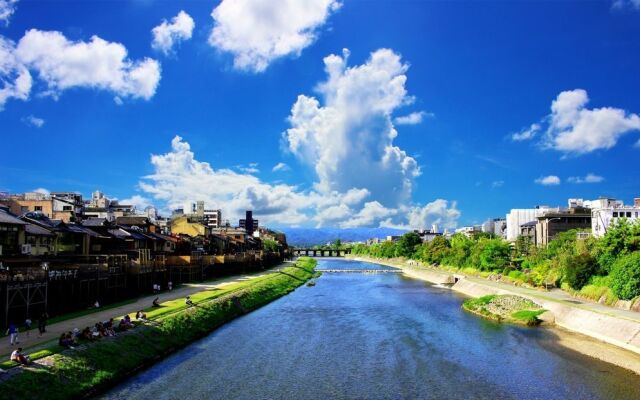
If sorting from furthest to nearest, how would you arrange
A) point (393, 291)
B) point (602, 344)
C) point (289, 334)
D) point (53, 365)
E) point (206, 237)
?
point (206, 237)
point (393, 291)
point (289, 334)
point (602, 344)
point (53, 365)

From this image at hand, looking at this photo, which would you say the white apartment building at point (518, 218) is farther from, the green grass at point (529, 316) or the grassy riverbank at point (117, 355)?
the grassy riverbank at point (117, 355)

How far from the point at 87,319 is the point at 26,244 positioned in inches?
455

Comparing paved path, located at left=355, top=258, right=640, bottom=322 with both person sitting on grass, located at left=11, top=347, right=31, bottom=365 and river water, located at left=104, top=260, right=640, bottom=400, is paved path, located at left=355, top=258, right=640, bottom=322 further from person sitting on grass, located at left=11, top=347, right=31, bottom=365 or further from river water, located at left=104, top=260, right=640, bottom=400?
person sitting on grass, located at left=11, top=347, right=31, bottom=365

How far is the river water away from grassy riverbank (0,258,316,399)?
1.12 meters

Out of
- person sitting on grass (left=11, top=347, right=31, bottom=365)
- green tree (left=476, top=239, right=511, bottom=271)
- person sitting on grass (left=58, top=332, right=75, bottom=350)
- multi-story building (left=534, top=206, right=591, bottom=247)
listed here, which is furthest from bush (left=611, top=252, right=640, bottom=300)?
multi-story building (left=534, top=206, right=591, bottom=247)

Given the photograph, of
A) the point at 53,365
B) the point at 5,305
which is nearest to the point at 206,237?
the point at 5,305

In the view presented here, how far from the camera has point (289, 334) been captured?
155 ft

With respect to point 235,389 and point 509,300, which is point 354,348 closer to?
point 235,389

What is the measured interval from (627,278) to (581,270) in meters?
10.2

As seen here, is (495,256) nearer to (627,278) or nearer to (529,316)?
(529,316)

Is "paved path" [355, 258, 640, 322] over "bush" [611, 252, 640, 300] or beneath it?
beneath

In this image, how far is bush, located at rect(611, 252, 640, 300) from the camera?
4716 centimetres

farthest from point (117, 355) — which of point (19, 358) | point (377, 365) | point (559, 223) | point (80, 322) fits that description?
point (559, 223)

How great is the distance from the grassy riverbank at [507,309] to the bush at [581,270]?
611cm
